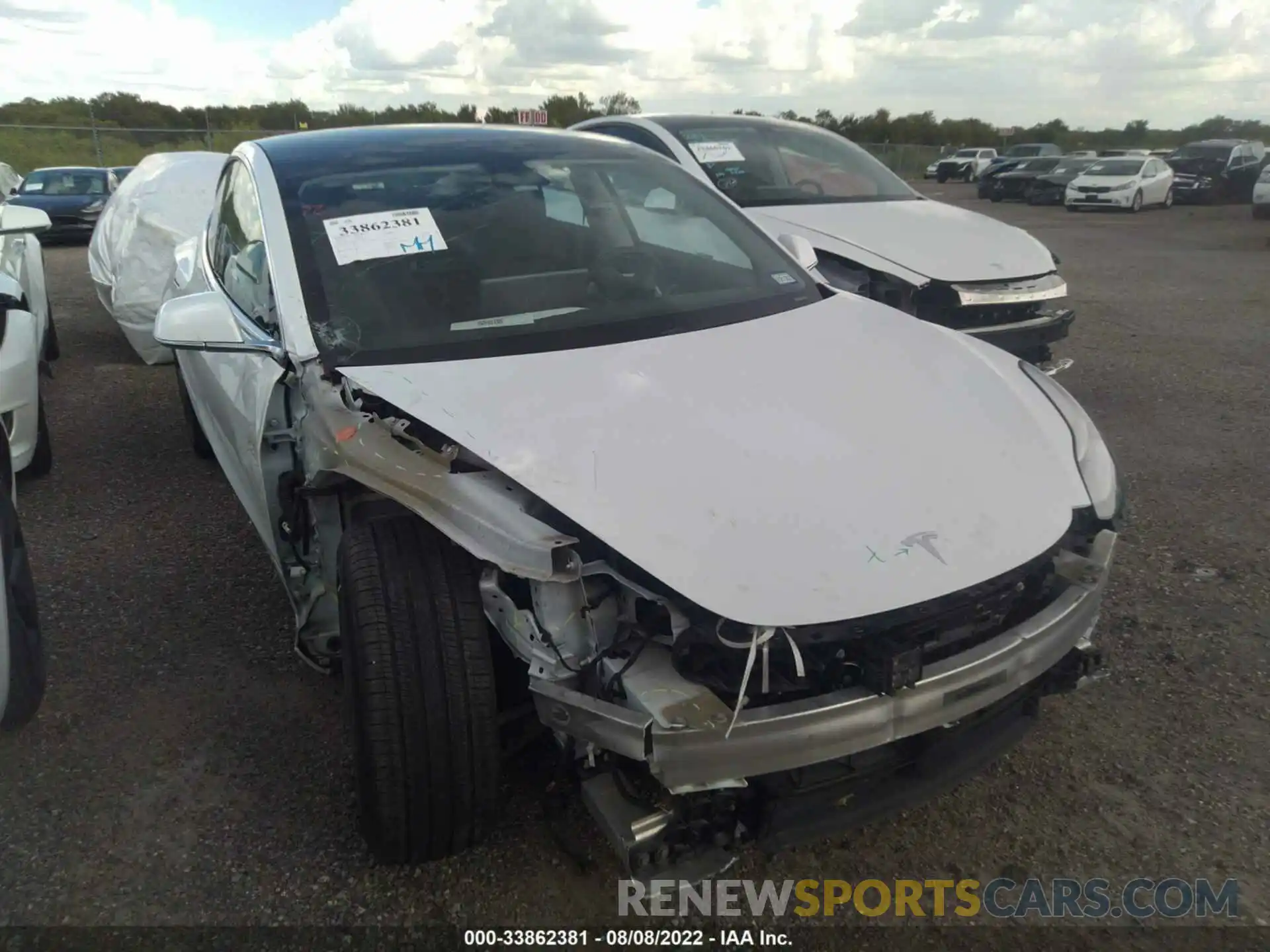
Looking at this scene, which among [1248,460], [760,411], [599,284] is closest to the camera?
[760,411]

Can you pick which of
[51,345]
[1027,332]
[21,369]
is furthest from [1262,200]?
[21,369]

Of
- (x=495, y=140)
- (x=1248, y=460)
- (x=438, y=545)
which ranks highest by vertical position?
(x=495, y=140)

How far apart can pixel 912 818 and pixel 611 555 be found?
1216 millimetres

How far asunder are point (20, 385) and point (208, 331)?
7.33 ft

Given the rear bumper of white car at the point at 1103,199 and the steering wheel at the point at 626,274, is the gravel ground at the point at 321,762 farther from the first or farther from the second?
the rear bumper of white car at the point at 1103,199

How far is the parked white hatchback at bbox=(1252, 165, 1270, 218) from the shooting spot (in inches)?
654

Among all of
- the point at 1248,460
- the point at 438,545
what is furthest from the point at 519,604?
the point at 1248,460

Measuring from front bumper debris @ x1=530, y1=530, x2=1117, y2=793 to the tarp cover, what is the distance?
5.75 m

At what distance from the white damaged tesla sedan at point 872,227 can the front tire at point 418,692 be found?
3082 millimetres

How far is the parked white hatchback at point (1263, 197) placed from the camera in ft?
54.5

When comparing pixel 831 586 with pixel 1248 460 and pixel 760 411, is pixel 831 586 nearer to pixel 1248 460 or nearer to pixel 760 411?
pixel 760 411

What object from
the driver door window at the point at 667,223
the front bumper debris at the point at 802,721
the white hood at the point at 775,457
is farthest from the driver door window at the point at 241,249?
the front bumper debris at the point at 802,721

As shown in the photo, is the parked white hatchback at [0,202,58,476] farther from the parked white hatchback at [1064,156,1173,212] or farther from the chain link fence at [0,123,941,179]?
the parked white hatchback at [1064,156,1173,212]

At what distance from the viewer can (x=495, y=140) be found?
338cm
